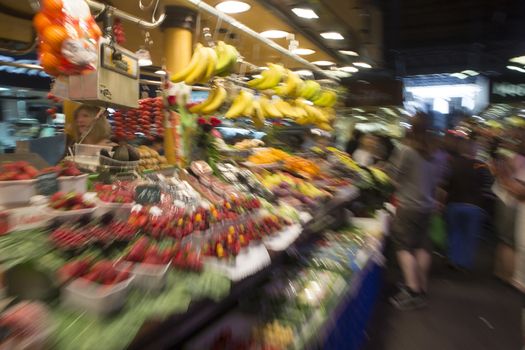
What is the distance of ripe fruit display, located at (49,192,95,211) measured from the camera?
1488 mm

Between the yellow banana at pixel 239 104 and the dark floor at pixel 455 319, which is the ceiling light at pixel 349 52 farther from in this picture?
the yellow banana at pixel 239 104

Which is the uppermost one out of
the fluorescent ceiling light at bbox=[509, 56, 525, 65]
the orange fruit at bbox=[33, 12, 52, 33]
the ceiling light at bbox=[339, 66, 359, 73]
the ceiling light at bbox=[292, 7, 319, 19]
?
the fluorescent ceiling light at bbox=[509, 56, 525, 65]

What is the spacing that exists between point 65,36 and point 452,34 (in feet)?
39.8

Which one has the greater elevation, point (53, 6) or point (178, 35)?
point (178, 35)

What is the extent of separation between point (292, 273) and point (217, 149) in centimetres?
116

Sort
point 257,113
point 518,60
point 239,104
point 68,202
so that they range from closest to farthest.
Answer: point 68,202
point 239,104
point 257,113
point 518,60

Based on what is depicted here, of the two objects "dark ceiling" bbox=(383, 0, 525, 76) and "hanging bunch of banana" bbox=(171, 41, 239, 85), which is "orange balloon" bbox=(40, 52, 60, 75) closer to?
"hanging bunch of banana" bbox=(171, 41, 239, 85)

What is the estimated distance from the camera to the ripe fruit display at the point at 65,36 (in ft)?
5.76

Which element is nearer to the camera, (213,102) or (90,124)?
(90,124)

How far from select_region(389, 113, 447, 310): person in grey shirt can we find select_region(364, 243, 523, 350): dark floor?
24 cm

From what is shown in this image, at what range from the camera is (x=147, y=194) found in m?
1.84

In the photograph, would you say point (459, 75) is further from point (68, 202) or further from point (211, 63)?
point (68, 202)

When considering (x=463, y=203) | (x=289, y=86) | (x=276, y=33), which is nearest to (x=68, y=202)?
(x=289, y=86)

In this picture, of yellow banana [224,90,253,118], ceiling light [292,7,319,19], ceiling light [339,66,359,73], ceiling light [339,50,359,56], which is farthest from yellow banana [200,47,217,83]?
ceiling light [339,66,359,73]
